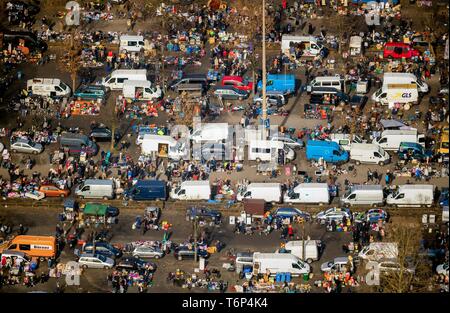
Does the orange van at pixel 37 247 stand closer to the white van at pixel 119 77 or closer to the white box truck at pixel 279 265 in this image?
the white box truck at pixel 279 265

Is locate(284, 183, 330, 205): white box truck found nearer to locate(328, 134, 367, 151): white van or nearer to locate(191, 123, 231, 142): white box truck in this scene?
locate(328, 134, 367, 151): white van

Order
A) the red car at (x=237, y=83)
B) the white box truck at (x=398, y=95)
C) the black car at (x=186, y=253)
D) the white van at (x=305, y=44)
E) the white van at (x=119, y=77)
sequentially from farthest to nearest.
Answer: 1. the white van at (x=305, y=44)
2. the white van at (x=119, y=77)
3. the red car at (x=237, y=83)
4. the white box truck at (x=398, y=95)
5. the black car at (x=186, y=253)

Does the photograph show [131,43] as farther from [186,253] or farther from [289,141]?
[186,253]

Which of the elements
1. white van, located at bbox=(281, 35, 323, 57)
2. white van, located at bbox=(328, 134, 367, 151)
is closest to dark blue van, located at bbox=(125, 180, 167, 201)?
white van, located at bbox=(328, 134, 367, 151)

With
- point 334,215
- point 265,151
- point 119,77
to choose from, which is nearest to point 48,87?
point 119,77

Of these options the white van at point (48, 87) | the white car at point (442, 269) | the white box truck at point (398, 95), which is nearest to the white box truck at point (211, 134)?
the white van at point (48, 87)

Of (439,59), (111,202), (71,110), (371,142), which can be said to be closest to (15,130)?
(71,110)
